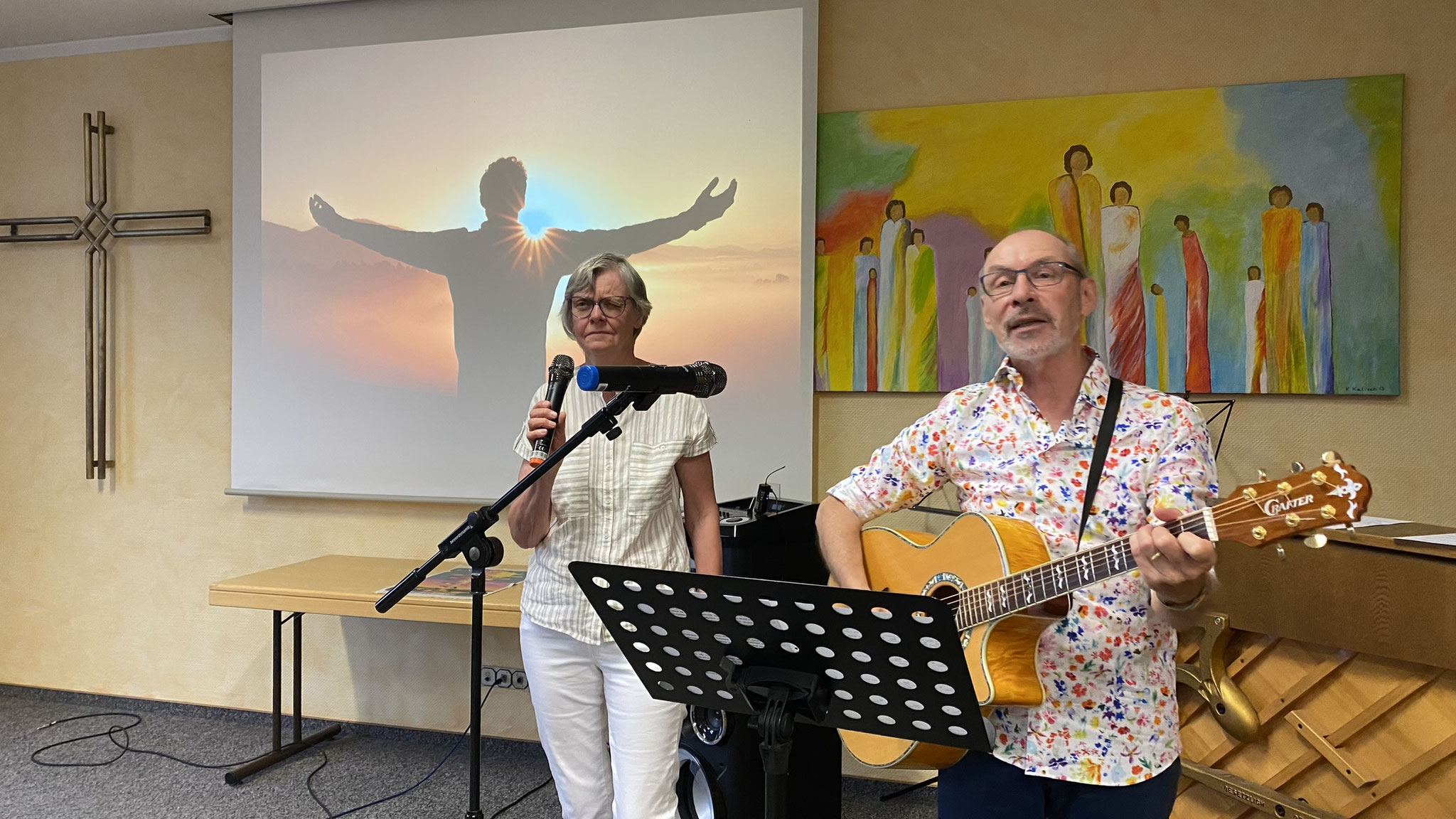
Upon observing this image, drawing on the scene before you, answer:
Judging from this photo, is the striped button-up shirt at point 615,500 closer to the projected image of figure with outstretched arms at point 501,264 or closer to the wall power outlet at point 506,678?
the projected image of figure with outstretched arms at point 501,264

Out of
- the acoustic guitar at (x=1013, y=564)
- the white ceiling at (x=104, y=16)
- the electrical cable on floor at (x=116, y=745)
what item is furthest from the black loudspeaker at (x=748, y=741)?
the white ceiling at (x=104, y=16)

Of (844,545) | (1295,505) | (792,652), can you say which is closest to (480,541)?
(844,545)

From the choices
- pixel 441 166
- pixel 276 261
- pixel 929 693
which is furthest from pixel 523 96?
pixel 929 693

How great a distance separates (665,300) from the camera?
352 centimetres

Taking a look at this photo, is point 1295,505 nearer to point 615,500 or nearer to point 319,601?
point 615,500

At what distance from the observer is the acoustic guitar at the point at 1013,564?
4.05ft

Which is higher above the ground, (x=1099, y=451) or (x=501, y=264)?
(x=501, y=264)

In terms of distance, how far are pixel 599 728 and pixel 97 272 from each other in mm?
3415

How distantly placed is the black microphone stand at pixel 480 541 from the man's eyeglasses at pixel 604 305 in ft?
0.81

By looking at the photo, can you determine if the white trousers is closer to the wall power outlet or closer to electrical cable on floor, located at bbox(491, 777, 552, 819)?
electrical cable on floor, located at bbox(491, 777, 552, 819)

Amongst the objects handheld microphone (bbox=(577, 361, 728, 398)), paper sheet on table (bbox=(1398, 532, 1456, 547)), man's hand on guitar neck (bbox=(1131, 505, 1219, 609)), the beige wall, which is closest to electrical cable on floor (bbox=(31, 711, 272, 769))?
the beige wall

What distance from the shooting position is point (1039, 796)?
58.9 inches

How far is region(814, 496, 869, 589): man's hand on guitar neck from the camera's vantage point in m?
1.79

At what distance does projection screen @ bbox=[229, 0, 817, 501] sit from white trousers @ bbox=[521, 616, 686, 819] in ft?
4.78
